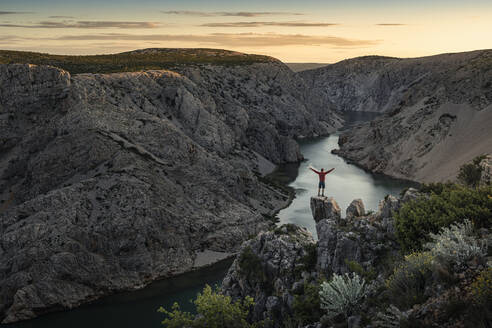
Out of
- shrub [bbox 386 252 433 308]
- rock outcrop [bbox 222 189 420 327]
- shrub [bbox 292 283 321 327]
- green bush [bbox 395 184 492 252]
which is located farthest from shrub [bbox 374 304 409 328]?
green bush [bbox 395 184 492 252]

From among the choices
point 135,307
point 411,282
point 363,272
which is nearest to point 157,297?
point 135,307

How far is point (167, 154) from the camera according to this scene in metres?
67.6

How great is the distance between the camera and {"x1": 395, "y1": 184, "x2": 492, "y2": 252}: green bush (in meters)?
21.1

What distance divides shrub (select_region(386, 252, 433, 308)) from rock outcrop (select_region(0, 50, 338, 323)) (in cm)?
3606

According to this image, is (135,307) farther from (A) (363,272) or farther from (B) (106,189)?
(A) (363,272)

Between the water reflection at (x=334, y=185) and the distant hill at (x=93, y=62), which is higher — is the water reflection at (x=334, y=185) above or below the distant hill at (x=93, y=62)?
below

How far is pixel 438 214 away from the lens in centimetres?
2261

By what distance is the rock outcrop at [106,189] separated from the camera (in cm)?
4656

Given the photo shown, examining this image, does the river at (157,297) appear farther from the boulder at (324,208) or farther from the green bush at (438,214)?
the green bush at (438,214)

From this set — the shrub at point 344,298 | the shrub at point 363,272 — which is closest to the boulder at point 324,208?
the shrub at point 363,272

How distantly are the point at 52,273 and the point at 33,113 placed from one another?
32.4m

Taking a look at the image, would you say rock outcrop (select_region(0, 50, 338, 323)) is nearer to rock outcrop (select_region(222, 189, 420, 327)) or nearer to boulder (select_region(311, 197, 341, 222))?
boulder (select_region(311, 197, 341, 222))

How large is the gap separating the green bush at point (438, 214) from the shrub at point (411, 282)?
14.6 feet

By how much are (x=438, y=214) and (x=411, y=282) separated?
6984 mm
